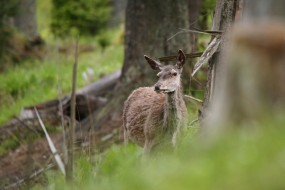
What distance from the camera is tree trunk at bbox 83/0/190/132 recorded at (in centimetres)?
1130

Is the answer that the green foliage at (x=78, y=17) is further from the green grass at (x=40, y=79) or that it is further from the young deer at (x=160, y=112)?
the young deer at (x=160, y=112)

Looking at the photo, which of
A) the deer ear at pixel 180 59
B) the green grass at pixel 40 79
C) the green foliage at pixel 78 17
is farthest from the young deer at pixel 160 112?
the green foliage at pixel 78 17

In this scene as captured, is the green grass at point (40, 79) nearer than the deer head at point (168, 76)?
No

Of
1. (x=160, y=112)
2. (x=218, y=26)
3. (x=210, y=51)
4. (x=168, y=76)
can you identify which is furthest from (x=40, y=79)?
(x=210, y=51)

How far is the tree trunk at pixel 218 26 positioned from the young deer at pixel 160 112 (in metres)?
1.56

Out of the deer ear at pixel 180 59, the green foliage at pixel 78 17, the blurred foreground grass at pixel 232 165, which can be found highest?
the blurred foreground grass at pixel 232 165

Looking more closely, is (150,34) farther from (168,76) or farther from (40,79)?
(40,79)

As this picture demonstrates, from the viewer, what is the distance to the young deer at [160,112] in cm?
788

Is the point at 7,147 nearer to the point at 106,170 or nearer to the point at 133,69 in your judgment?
the point at 133,69

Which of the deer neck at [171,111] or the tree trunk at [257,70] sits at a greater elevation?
the tree trunk at [257,70]

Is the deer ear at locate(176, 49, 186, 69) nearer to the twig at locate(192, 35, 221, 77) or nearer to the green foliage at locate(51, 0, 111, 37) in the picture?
the twig at locate(192, 35, 221, 77)

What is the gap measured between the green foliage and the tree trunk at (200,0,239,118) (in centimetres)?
1823

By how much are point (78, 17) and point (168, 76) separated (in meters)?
17.0

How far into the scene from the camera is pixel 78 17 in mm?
24500
